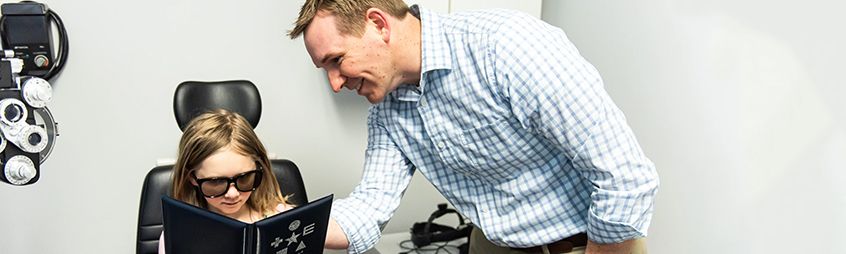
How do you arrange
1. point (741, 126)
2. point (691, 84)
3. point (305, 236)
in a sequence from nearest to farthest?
point (305, 236), point (741, 126), point (691, 84)

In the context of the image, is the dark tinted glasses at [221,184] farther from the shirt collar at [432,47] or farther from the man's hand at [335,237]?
the shirt collar at [432,47]

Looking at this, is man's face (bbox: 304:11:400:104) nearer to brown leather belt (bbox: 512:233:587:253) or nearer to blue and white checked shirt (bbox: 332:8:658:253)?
blue and white checked shirt (bbox: 332:8:658:253)

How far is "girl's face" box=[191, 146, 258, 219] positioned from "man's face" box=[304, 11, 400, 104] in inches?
12.0

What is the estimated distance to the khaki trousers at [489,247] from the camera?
4.76 feet

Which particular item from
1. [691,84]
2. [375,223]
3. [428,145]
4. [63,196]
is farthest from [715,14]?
[63,196]

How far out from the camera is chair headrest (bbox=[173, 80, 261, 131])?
1.73 m

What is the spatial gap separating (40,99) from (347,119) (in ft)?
3.74

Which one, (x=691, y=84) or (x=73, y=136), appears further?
(x=73, y=136)

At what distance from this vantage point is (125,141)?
7.21ft

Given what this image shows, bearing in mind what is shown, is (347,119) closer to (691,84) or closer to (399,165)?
(399,165)

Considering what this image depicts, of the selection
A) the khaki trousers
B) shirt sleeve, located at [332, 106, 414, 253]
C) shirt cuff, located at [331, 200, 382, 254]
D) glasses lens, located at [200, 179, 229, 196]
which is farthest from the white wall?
glasses lens, located at [200, 179, 229, 196]

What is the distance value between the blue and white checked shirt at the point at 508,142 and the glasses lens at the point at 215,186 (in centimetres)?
24

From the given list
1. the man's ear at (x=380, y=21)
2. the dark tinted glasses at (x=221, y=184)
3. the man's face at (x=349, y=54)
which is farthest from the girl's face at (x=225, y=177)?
the man's ear at (x=380, y=21)

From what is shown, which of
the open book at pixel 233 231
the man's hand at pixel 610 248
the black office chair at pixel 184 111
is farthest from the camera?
the black office chair at pixel 184 111
